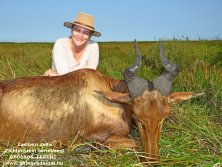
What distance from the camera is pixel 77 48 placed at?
357 inches

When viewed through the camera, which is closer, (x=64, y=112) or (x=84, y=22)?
(x=64, y=112)

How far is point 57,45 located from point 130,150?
354cm

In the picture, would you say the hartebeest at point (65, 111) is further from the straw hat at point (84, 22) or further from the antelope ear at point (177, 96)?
the straw hat at point (84, 22)

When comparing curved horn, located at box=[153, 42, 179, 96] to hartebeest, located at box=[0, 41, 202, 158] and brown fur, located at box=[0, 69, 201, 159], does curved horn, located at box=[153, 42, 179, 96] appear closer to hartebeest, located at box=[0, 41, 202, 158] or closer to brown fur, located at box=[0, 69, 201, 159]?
hartebeest, located at box=[0, 41, 202, 158]

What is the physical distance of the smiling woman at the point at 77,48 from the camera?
8766 mm

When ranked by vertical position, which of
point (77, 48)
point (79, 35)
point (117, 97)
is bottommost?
point (117, 97)

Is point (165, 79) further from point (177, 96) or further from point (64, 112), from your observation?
point (64, 112)

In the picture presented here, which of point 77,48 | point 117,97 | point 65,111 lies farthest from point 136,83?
point 77,48

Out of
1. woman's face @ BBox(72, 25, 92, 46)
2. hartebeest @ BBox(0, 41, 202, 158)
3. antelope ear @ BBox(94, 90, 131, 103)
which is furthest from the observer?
woman's face @ BBox(72, 25, 92, 46)

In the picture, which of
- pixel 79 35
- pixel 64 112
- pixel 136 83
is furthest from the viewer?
pixel 79 35

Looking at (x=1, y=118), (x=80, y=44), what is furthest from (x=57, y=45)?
(x=1, y=118)

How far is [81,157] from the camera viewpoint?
620 cm

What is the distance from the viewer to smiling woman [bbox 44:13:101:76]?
8766 mm

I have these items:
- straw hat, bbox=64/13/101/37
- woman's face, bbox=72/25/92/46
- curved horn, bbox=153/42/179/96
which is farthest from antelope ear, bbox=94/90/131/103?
straw hat, bbox=64/13/101/37
